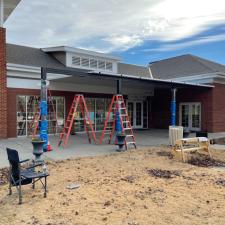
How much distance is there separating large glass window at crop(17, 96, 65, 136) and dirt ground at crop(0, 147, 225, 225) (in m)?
8.15

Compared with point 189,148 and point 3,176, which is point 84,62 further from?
point 3,176

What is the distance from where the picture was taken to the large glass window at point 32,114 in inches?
628

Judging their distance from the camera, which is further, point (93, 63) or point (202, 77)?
point (93, 63)

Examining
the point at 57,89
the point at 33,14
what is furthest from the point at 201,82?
the point at 33,14

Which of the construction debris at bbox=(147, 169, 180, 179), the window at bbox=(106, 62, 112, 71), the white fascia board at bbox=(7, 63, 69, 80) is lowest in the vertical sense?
the construction debris at bbox=(147, 169, 180, 179)

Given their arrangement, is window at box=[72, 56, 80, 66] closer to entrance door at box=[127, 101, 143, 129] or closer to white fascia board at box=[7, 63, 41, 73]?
white fascia board at box=[7, 63, 41, 73]

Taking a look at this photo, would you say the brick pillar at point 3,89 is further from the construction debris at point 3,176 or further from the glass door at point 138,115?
the glass door at point 138,115

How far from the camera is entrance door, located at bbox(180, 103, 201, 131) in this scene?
2034 cm

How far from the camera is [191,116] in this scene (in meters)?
20.9

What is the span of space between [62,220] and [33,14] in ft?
46.5

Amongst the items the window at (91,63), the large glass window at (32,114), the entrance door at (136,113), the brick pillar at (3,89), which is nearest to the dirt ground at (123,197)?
the brick pillar at (3,89)

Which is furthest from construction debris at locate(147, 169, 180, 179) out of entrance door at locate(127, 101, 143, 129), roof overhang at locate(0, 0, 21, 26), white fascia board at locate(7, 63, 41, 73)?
entrance door at locate(127, 101, 143, 129)

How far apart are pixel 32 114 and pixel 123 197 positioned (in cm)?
1192

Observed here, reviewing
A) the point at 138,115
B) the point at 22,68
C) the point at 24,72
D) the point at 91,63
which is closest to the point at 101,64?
the point at 91,63
